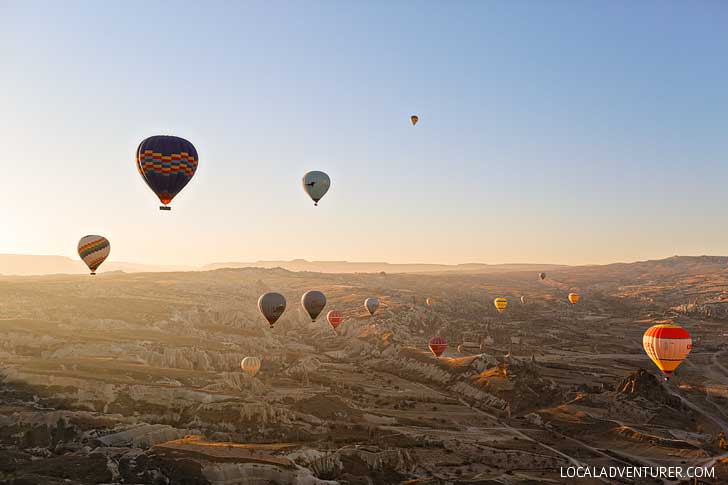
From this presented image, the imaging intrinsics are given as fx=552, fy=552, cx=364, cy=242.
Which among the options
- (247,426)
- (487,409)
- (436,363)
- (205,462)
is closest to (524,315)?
(436,363)

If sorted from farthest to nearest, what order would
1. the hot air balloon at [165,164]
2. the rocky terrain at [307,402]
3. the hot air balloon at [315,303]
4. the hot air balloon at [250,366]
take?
the hot air balloon at [315,303]
the hot air balloon at [250,366]
the hot air balloon at [165,164]
the rocky terrain at [307,402]

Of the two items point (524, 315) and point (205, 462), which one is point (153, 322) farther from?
point (524, 315)

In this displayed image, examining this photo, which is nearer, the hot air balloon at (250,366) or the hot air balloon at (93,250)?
the hot air balloon at (250,366)

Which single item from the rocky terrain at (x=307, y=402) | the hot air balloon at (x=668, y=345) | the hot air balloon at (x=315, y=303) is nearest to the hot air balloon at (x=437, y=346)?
the rocky terrain at (x=307, y=402)

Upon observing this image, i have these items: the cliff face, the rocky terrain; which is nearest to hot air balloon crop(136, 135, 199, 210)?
the rocky terrain

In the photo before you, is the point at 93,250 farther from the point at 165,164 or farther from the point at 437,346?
the point at 437,346

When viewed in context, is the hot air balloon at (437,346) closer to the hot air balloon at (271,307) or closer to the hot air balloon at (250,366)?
the hot air balloon at (271,307)

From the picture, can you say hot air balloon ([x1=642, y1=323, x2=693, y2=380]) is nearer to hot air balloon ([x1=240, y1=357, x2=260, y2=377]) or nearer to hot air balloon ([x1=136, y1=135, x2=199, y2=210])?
hot air balloon ([x1=240, y1=357, x2=260, y2=377])
